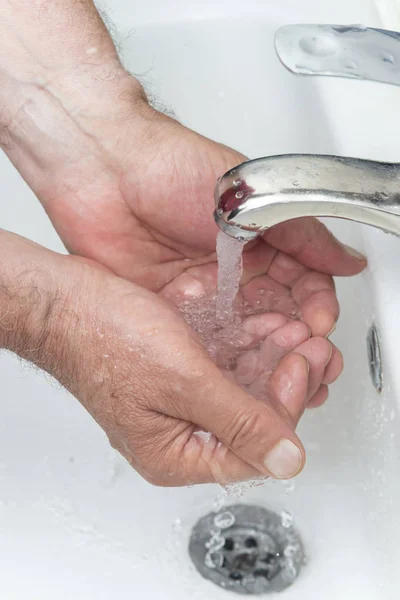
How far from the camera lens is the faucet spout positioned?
343mm

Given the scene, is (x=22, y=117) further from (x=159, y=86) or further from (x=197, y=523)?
(x=197, y=523)

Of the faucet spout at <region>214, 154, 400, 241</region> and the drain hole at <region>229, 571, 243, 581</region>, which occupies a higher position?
the faucet spout at <region>214, 154, 400, 241</region>

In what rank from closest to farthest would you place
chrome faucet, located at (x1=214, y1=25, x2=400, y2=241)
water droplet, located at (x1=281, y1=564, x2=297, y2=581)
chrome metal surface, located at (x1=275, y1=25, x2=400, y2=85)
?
chrome faucet, located at (x1=214, y1=25, x2=400, y2=241) → chrome metal surface, located at (x1=275, y1=25, x2=400, y2=85) → water droplet, located at (x1=281, y1=564, x2=297, y2=581)

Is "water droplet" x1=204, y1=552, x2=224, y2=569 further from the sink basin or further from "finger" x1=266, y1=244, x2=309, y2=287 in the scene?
"finger" x1=266, y1=244, x2=309, y2=287

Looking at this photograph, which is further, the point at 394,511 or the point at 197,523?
the point at 197,523

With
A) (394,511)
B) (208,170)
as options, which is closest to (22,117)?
(208,170)

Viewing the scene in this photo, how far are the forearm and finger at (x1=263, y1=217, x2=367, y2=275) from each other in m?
0.16

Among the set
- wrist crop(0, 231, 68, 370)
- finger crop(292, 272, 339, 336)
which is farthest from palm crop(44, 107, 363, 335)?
wrist crop(0, 231, 68, 370)

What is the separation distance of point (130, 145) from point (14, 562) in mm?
313

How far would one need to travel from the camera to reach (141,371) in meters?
0.45

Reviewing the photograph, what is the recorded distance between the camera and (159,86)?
66 cm

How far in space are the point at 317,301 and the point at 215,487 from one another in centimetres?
18

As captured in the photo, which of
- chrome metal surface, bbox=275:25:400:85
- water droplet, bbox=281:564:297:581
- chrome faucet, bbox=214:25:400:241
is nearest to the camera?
chrome faucet, bbox=214:25:400:241

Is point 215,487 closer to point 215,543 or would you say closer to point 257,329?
point 215,543
